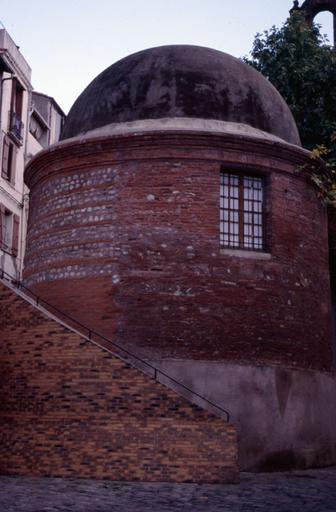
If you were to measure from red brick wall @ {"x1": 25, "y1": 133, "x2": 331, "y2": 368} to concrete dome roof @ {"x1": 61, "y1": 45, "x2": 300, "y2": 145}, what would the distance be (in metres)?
1.15

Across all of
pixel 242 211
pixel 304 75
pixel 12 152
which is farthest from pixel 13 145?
pixel 242 211

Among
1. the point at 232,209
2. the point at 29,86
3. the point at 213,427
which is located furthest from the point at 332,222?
the point at 29,86

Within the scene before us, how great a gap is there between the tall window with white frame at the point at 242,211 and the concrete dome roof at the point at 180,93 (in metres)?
1.58

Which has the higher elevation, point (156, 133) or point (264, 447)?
point (156, 133)

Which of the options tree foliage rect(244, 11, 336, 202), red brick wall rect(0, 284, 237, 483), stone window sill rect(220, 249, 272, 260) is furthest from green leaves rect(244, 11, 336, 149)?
red brick wall rect(0, 284, 237, 483)

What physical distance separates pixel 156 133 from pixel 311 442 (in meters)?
7.87

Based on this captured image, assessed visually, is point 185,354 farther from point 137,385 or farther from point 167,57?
point 167,57

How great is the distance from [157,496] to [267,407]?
5270mm

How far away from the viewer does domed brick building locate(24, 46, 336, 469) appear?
50.2 feet

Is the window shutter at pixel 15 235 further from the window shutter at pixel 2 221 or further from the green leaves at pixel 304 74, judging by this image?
the green leaves at pixel 304 74

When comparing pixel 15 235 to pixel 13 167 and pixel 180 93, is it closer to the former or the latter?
pixel 13 167

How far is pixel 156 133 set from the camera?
634 inches

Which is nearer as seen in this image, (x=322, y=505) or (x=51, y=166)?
(x=322, y=505)

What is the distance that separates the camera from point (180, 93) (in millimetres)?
17094
